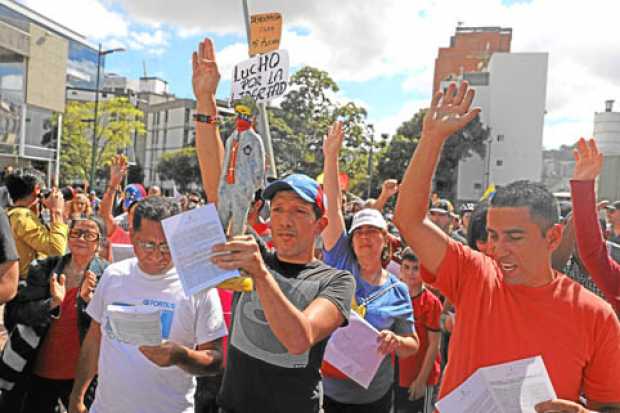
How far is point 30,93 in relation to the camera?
26688 mm

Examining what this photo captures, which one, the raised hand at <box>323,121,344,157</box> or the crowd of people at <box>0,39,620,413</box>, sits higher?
the raised hand at <box>323,121,344,157</box>

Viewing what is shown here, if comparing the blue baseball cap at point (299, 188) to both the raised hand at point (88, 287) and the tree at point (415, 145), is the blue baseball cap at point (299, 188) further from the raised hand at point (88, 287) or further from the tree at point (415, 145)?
the tree at point (415, 145)

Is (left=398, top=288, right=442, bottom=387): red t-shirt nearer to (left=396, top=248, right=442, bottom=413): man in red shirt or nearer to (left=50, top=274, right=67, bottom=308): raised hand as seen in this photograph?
(left=396, top=248, right=442, bottom=413): man in red shirt

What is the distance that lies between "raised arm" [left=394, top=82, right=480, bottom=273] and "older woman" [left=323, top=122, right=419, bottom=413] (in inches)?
36.9

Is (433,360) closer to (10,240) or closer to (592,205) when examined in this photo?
(592,205)

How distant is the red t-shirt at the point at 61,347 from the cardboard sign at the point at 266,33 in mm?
1778

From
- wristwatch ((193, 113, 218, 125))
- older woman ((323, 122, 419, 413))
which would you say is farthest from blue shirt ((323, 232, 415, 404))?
wristwatch ((193, 113, 218, 125))

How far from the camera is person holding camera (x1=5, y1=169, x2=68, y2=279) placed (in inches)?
164

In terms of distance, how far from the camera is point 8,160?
26.1 metres

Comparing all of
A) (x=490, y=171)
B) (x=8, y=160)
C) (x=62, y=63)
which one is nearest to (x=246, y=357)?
(x=8, y=160)

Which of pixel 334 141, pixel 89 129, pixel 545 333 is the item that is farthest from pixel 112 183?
pixel 89 129

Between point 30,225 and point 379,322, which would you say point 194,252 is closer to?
point 379,322

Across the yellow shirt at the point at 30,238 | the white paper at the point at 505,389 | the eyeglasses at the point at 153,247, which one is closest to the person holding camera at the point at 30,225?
the yellow shirt at the point at 30,238

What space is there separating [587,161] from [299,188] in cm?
128
